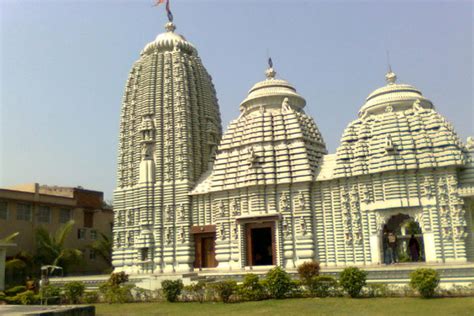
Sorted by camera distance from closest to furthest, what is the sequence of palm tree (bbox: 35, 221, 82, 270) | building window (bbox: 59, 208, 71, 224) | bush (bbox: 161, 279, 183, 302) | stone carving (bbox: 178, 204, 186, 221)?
1. bush (bbox: 161, 279, 183, 302)
2. stone carving (bbox: 178, 204, 186, 221)
3. palm tree (bbox: 35, 221, 82, 270)
4. building window (bbox: 59, 208, 71, 224)

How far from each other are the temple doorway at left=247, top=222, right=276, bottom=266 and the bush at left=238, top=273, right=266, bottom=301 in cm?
907

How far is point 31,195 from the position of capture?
137 ft

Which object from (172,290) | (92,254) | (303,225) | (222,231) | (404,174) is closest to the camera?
(172,290)

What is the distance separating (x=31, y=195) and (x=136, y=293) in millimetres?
20835

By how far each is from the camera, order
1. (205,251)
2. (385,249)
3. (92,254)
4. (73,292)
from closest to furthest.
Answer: (73,292) < (385,249) < (205,251) < (92,254)

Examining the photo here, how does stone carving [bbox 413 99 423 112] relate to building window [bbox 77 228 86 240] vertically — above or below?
above

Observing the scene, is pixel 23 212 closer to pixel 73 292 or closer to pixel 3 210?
pixel 3 210

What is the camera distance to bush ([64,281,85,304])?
2558 centimetres

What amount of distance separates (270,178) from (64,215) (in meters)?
23.2

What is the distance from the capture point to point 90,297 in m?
25.8

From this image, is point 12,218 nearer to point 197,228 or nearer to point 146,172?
point 146,172

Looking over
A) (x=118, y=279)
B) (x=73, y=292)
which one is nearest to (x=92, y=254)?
(x=118, y=279)

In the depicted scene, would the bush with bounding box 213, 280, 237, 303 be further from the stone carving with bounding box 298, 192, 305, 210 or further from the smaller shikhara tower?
the smaller shikhara tower

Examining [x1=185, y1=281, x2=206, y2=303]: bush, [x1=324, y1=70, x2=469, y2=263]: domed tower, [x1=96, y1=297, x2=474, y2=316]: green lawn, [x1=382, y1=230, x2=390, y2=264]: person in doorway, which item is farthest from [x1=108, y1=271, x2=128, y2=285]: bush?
[x1=382, y1=230, x2=390, y2=264]: person in doorway
